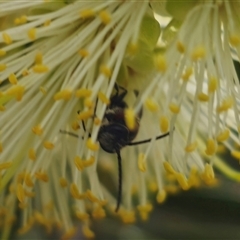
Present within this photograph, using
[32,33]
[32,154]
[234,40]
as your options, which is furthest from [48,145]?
[234,40]

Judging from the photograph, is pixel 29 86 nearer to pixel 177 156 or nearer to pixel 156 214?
pixel 177 156

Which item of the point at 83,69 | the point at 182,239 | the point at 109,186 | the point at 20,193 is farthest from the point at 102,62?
the point at 182,239

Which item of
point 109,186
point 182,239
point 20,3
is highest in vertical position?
point 20,3

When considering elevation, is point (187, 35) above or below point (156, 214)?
above

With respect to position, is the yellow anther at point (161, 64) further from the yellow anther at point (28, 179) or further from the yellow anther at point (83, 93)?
the yellow anther at point (28, 179)

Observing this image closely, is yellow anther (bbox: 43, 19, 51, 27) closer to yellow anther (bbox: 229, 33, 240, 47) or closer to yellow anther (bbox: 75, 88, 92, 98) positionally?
yellow anther (bbox: 75, 88, 92, 98)

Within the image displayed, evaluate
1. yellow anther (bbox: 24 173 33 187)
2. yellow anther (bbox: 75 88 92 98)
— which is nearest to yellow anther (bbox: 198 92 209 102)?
yellow anther (bbox: 75 88 92 98)

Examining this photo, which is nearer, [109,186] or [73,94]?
[73,94]

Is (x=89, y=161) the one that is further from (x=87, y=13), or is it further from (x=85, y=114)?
(x=87, y=13)
